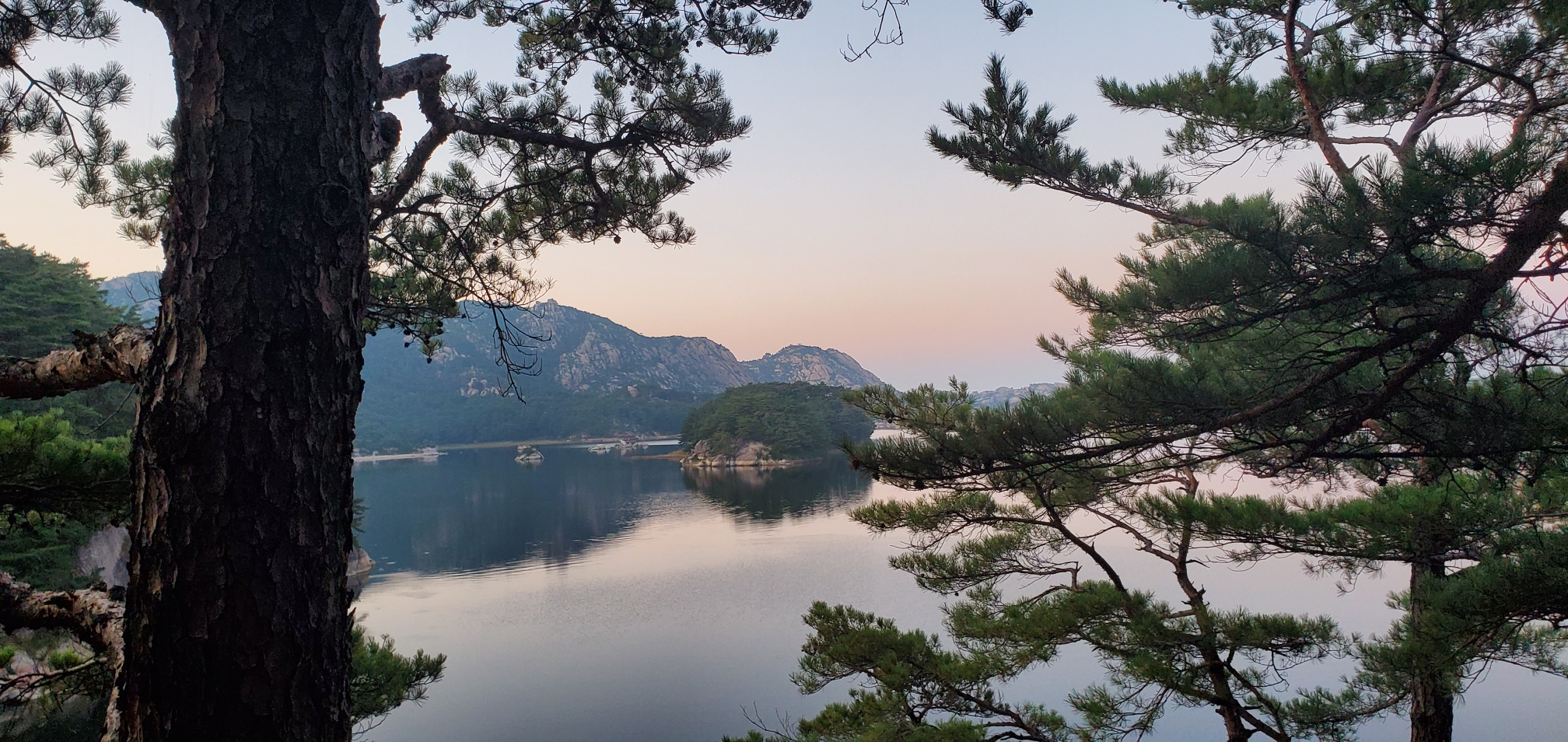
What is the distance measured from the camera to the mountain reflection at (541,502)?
1842cm

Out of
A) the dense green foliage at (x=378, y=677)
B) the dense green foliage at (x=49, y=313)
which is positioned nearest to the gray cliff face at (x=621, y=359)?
the dense green foliage at (x=49, y=313)

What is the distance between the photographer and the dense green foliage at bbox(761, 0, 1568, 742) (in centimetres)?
213

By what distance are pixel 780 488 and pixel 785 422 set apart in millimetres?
6716

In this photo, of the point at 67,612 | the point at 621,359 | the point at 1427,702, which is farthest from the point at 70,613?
the point at 621,359

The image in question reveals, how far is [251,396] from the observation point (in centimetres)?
107

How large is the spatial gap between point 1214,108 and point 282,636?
329cm

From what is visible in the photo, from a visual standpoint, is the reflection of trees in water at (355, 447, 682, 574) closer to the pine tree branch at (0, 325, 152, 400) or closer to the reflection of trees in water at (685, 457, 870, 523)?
the reflection of trees in water at (685, 457, 870, 523)

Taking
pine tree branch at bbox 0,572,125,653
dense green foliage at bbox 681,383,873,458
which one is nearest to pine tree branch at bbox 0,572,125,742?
pine tree branch at bbox 0,572,125,653

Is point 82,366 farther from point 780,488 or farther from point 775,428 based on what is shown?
point 775,428

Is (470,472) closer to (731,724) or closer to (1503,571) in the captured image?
(731,724)

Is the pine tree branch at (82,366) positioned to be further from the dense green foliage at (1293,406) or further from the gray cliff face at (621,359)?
the gray cliff face at (621,359)

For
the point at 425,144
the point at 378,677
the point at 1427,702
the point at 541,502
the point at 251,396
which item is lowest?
the point at 541,502

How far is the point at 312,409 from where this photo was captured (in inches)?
43.8

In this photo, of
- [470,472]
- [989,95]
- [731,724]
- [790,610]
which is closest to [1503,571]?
[989,95]
